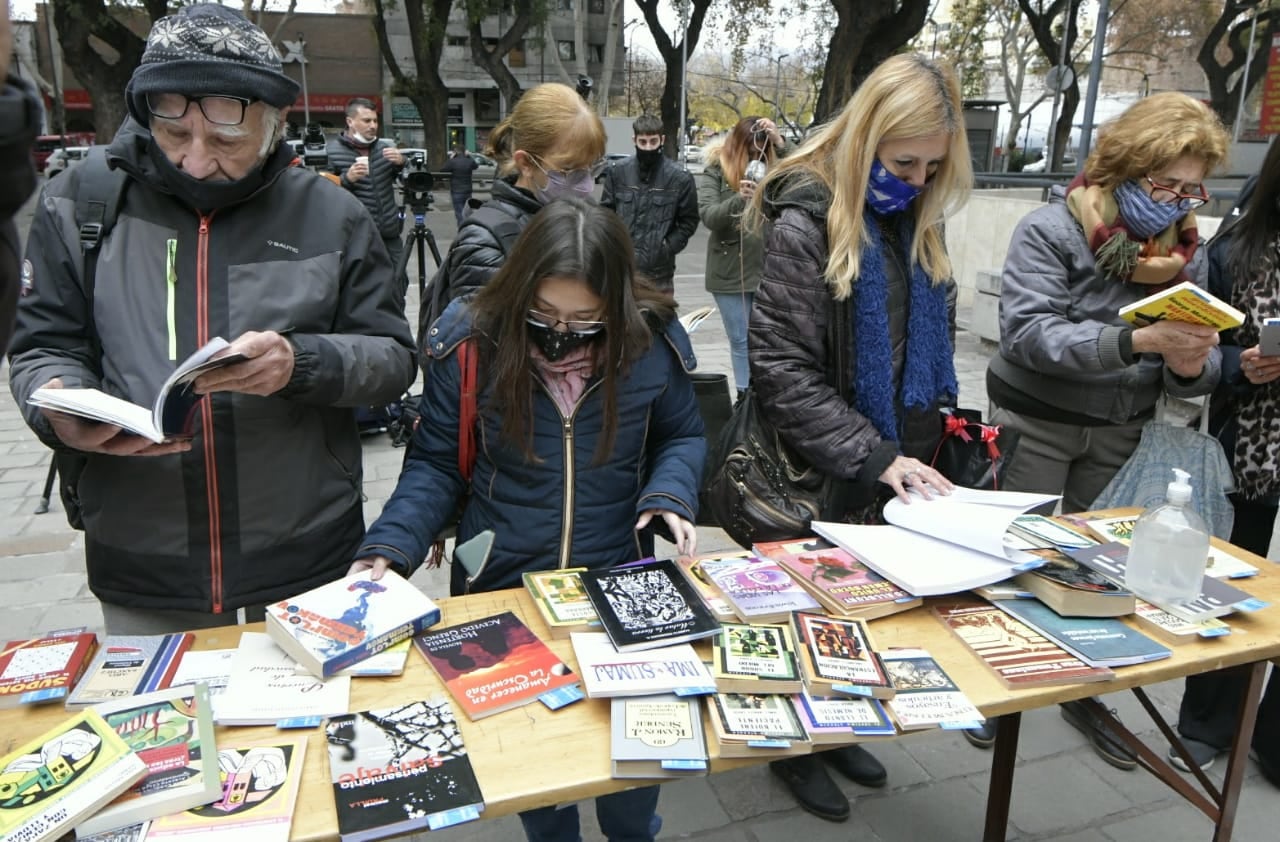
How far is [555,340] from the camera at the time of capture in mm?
1760

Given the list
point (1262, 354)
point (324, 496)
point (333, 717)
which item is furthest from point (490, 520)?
point (1262, 354)

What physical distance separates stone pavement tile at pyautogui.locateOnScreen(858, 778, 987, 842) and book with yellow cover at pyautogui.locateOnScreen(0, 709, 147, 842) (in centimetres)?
178

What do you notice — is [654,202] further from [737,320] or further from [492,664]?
[492,664]

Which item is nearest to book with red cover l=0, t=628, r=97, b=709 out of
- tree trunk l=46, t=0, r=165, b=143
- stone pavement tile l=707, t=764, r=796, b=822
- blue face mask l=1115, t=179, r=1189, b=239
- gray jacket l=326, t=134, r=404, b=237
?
stone pavement tile l=707, t=764, r=796, b=822

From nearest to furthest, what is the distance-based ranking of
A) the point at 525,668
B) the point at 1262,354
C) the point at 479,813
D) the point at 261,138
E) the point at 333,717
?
the point at 479,813 < the point at 333,717 < the point at 525,668 < the point at 261,138 < the point at 1262,354

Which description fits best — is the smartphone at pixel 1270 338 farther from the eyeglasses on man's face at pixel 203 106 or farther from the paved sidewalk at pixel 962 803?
the eyeglasses on man's face at pixel 203 106

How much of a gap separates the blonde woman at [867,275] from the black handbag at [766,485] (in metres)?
0.03

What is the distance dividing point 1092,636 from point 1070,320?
108 cm

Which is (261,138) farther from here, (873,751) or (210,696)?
(873,751)

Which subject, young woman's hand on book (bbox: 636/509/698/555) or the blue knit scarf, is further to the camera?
the blue knit scarf

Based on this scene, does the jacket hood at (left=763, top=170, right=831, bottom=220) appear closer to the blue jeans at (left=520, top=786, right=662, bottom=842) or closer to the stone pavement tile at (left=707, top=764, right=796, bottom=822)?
the blue jeans at (left=520, top=786, right=662, bottom=842)

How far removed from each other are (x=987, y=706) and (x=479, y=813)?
81cm

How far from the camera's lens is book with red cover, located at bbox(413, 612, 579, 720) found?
1.42 m

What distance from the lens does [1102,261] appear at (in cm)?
238
